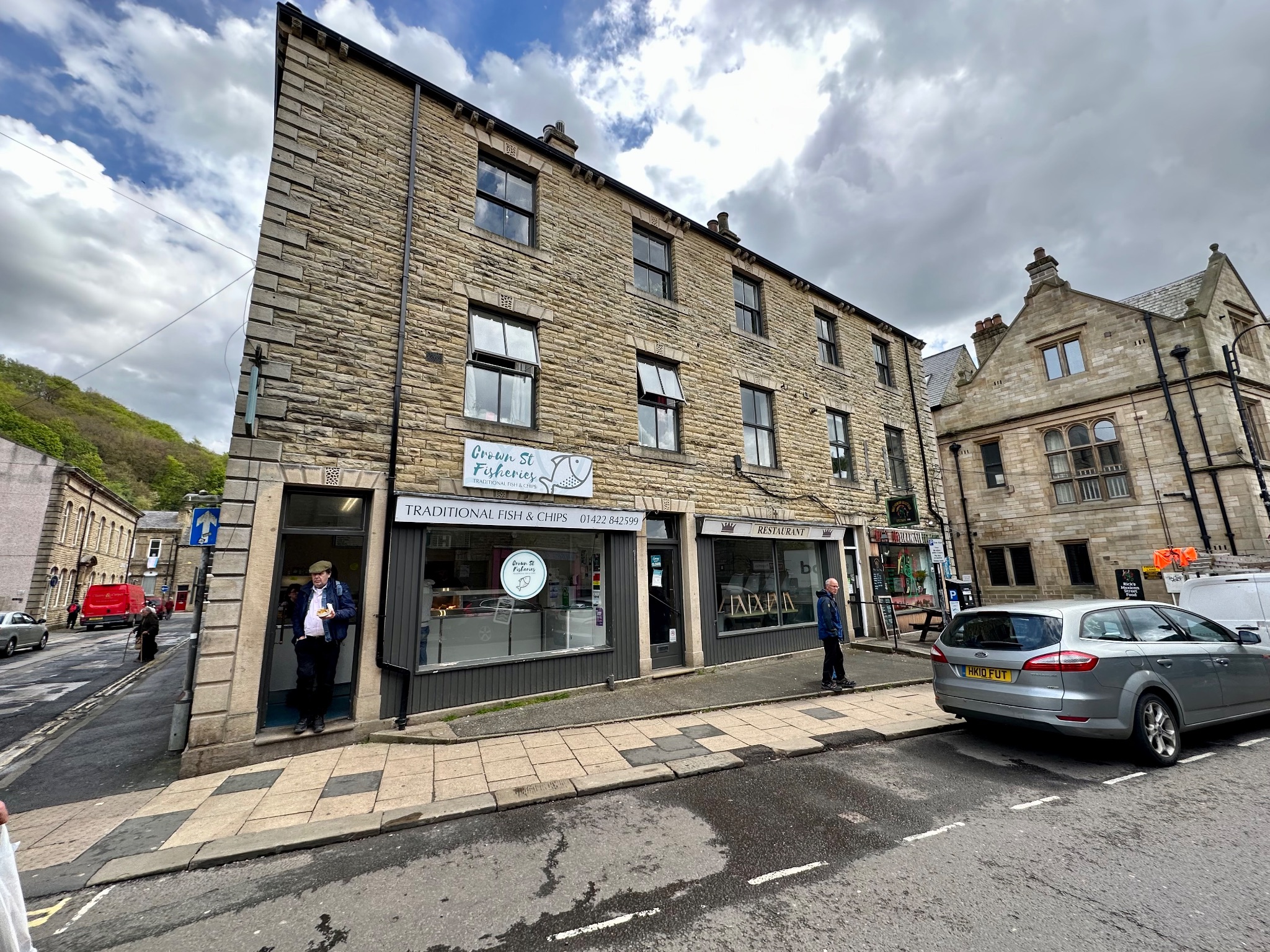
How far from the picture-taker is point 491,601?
303 inches

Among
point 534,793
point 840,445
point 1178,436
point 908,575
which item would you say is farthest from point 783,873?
point 1178,436

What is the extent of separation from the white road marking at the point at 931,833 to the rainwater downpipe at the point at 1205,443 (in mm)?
17670

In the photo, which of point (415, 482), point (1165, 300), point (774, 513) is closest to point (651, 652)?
point (774, 513)

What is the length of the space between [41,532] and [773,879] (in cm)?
3942

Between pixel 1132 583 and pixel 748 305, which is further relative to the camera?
pixel 1132 583

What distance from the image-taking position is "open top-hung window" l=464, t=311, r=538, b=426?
26.7ft

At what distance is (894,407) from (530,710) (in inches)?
533

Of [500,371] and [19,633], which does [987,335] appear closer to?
[500,371]

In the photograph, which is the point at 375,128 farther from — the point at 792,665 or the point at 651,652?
the point at 792,665

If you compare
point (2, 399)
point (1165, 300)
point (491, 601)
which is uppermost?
point (2, 399)

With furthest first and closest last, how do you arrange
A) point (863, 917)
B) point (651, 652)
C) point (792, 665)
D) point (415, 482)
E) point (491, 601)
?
point (792, 665), point (651, 652), point (491, 601), point (415, 482), point (863, 917)

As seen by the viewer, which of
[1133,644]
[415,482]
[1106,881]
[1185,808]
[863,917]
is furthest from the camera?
[415,482]

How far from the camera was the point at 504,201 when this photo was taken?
9312mm

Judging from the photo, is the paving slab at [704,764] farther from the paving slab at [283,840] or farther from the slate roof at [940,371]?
the slate roof at [940,371]
